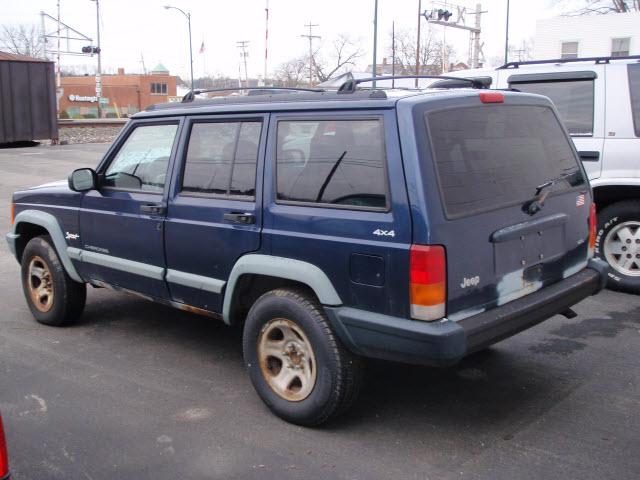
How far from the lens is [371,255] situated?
350 centimetres

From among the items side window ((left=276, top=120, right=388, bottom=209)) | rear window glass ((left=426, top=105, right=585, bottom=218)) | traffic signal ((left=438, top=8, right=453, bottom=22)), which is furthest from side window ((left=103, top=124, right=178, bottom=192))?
traffic signal ((left=438, top=8, right=453, bottom=22))

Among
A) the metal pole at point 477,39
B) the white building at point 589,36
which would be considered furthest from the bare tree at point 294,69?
the white building at point 589,36

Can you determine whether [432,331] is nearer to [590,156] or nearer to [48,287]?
[48,287]

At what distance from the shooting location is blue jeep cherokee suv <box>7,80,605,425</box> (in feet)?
11.3

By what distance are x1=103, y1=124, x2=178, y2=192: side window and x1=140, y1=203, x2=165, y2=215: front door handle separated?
14cm

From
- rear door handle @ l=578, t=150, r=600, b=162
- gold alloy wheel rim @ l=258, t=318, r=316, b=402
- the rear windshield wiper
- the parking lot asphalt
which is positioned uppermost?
rear door handle @ l=578, t=150, r=600, b=162

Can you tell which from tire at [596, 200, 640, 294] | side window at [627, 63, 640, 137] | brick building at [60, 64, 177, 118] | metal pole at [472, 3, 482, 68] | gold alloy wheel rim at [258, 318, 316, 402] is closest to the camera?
gold alloy wheel rim at [258, 318, 316, 402]

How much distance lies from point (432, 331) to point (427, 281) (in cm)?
24

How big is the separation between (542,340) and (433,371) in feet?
3.59

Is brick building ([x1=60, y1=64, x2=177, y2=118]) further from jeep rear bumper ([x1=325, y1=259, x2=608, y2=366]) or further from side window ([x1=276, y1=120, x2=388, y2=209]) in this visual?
jeep rear bumper ([x1=325, y1=259, x2=608, y2=366])

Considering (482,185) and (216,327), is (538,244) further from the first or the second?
(216,327)

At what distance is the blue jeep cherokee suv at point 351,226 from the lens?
343cm

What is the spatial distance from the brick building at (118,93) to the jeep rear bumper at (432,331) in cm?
6183

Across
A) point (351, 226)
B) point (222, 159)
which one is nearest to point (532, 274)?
point (351, 226)
